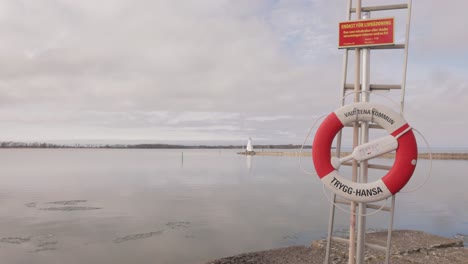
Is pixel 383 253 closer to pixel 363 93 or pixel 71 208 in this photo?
pixel 363 93

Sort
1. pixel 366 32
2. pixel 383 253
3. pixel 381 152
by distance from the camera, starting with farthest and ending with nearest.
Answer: pixel 383 253 → pixel 366 32 → pixel 381 152

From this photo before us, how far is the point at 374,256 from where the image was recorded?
18.8ft

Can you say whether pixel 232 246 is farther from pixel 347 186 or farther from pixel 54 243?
pixel 347 186

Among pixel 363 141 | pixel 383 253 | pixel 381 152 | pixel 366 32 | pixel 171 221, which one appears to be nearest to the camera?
pixel 381 152

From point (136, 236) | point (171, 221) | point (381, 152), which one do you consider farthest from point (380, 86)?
point (171, 221)

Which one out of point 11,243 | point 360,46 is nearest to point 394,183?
point 360,46

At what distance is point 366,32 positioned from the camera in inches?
152

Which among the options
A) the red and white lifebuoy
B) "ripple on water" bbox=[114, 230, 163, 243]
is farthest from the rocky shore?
"ripple on water" bbox=[114, 230, 163, 243]

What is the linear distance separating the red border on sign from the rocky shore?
325cm

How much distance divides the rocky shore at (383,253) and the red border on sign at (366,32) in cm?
325

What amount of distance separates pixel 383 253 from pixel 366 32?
12.2 ft

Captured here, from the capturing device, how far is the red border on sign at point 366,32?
12.4ft

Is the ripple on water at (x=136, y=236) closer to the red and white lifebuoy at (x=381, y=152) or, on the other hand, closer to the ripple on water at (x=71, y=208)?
the ripple on water at (x=71, y=208)

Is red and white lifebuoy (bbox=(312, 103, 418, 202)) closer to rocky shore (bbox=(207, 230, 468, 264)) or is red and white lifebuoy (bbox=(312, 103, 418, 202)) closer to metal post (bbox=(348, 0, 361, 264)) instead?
metal post (bbox=(348, 0, 361, 264))
